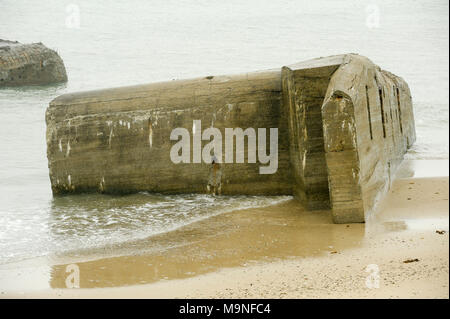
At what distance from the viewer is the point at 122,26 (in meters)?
29.6

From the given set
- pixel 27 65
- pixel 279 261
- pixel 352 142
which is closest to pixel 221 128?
pixel 352 142

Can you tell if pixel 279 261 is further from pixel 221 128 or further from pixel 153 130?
pixel 153 130

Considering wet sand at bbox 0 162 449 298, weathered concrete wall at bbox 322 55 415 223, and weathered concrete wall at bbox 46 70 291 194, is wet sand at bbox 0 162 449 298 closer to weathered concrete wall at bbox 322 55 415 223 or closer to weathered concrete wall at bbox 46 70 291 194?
weathered concrete wall at bbox 322 55 415 223

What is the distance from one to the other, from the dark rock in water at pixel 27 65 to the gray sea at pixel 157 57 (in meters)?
0.35

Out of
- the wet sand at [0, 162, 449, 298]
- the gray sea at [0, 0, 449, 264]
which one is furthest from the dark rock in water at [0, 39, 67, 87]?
the wet sand at [0, 162, 449, 298]

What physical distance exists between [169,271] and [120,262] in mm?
483

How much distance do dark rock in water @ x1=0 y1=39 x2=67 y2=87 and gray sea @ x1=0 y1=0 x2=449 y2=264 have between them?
0.35m

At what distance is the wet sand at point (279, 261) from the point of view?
9.63ft

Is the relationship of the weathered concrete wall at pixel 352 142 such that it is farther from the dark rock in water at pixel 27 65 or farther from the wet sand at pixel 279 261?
the dark rock in water at pixel 27 65

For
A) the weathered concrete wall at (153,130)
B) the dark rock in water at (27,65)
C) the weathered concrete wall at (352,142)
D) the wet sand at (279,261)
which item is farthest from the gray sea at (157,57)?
the weathered concrete wall at (352,142)

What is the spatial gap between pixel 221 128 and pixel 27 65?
1344 centimetres
